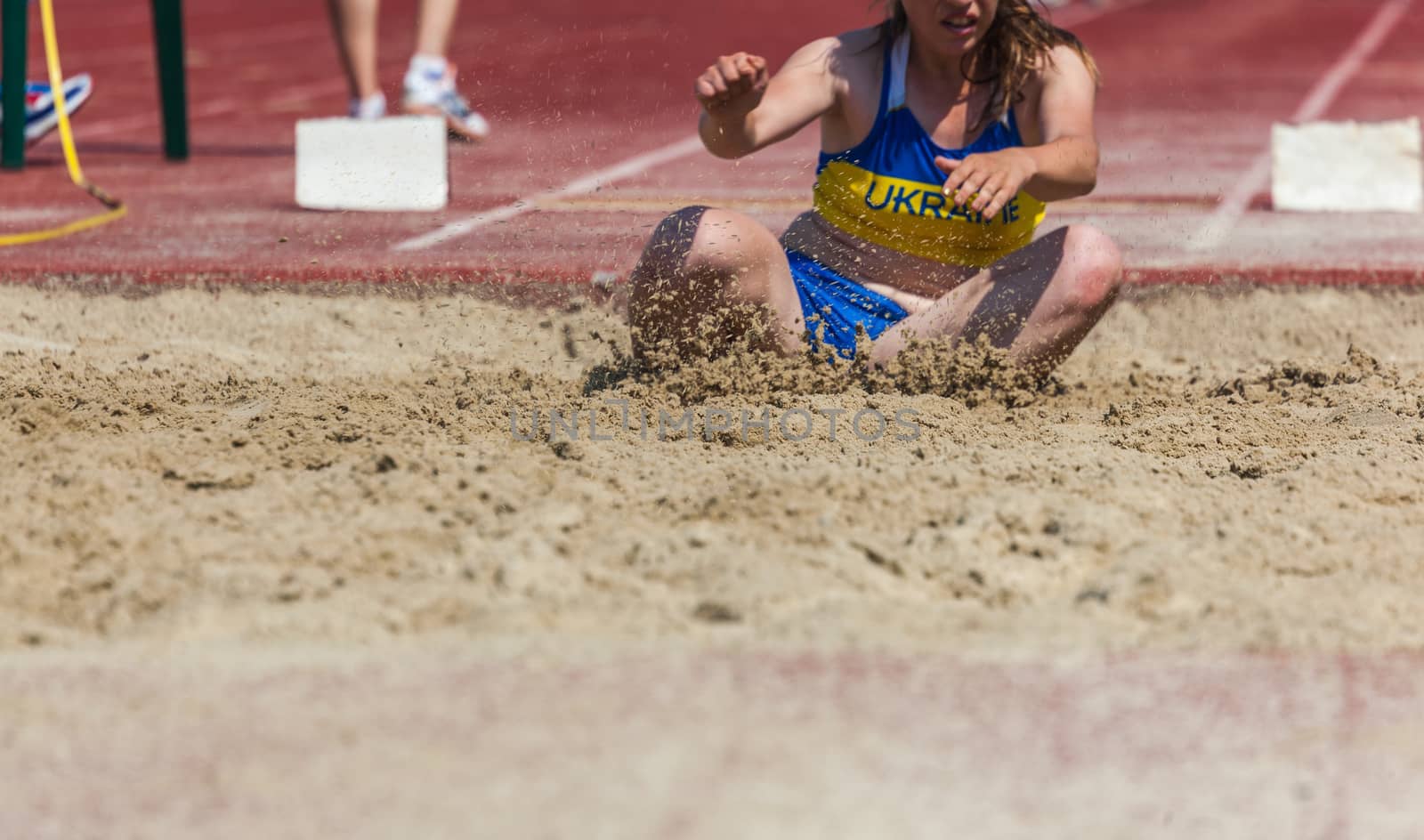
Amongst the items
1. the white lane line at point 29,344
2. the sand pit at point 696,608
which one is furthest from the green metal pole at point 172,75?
the sand pit at point 696,608

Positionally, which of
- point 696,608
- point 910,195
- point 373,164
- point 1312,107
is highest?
point 910,195

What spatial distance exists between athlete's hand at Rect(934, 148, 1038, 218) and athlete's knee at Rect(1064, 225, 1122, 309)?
0.32m

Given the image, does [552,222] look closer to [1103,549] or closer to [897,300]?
[897,300]

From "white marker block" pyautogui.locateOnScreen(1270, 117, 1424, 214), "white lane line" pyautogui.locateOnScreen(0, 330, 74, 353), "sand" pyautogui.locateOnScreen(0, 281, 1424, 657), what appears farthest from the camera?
"white marker block" pyautogui.locateOnScreen(1270, 117, 1424, 214)

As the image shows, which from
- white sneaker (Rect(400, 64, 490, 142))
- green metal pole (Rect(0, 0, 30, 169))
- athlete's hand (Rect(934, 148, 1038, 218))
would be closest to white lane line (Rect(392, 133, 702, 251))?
white sneaker (Rect(400, 64, 490, 142))

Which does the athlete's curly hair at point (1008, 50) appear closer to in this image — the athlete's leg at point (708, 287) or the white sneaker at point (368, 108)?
the athlete's leg at point (708, 287)

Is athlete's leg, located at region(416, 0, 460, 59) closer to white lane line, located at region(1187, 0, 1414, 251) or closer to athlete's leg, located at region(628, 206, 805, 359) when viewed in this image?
white lane line, located at region(1187, 0, 1414, 251)

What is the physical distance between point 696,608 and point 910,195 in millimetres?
1245

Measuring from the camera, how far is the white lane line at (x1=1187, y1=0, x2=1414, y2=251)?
4480 millimetres

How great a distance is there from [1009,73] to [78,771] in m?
1.90

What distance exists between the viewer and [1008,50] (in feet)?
9.00

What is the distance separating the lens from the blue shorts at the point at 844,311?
2918 millimetres

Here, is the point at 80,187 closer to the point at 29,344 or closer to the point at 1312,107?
the point at 29,344

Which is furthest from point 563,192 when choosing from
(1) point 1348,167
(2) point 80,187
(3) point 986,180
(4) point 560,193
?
(3) point 986,180
